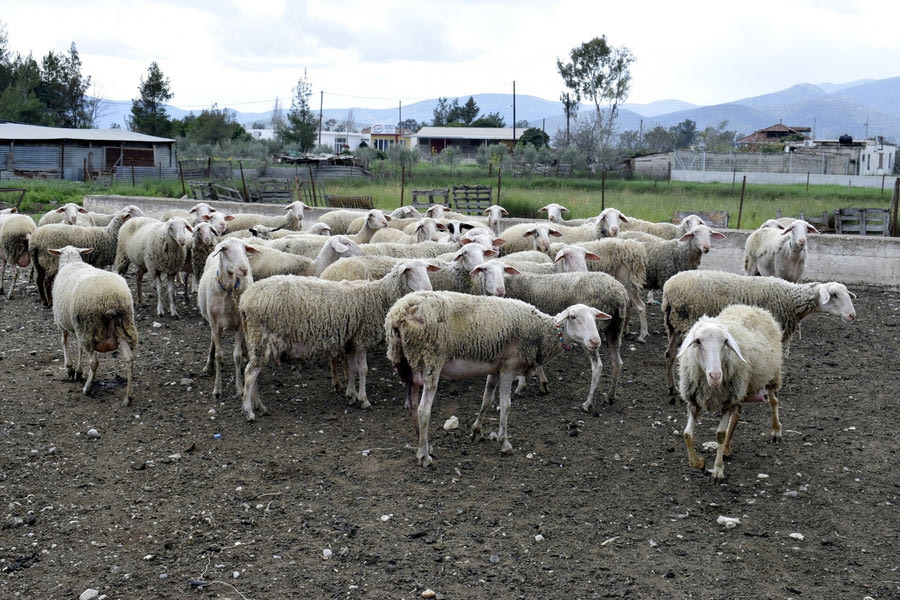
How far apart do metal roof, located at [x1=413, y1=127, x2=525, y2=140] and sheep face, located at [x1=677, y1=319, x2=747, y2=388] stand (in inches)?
2738

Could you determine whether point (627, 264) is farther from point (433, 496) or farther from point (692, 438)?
point (433, 496)

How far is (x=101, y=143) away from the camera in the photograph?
1593 inches

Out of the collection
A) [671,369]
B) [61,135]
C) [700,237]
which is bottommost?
[671,369]

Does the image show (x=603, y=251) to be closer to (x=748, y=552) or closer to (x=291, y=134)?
(x=748, y=552)

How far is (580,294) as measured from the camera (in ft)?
27.5

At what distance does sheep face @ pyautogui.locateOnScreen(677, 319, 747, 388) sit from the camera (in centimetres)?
584

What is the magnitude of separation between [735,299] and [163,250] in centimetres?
811

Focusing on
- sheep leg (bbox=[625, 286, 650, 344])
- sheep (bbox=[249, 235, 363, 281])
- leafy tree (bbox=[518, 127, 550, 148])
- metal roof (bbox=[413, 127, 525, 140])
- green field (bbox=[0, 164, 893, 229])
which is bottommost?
sheep leg (bbox=[625, 286, 650, 344])

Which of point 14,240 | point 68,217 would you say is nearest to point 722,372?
point 14,240

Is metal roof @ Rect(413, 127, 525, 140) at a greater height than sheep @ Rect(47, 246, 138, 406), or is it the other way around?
metal roof @ Rect(413, 127, 525, 140)

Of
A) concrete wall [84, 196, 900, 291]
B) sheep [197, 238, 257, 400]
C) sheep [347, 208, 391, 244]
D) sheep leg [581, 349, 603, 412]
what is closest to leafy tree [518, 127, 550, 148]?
concrete wall [84, 196, 900, 291]

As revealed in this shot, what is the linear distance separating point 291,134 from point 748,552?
6466 cm

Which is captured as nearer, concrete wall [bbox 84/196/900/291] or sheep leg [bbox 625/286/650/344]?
sheep leg [bbox 625/286/650/344]

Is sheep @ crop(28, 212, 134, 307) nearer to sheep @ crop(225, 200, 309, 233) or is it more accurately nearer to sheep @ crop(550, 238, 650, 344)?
sheep @ crop(225, 200, 309, 233)
